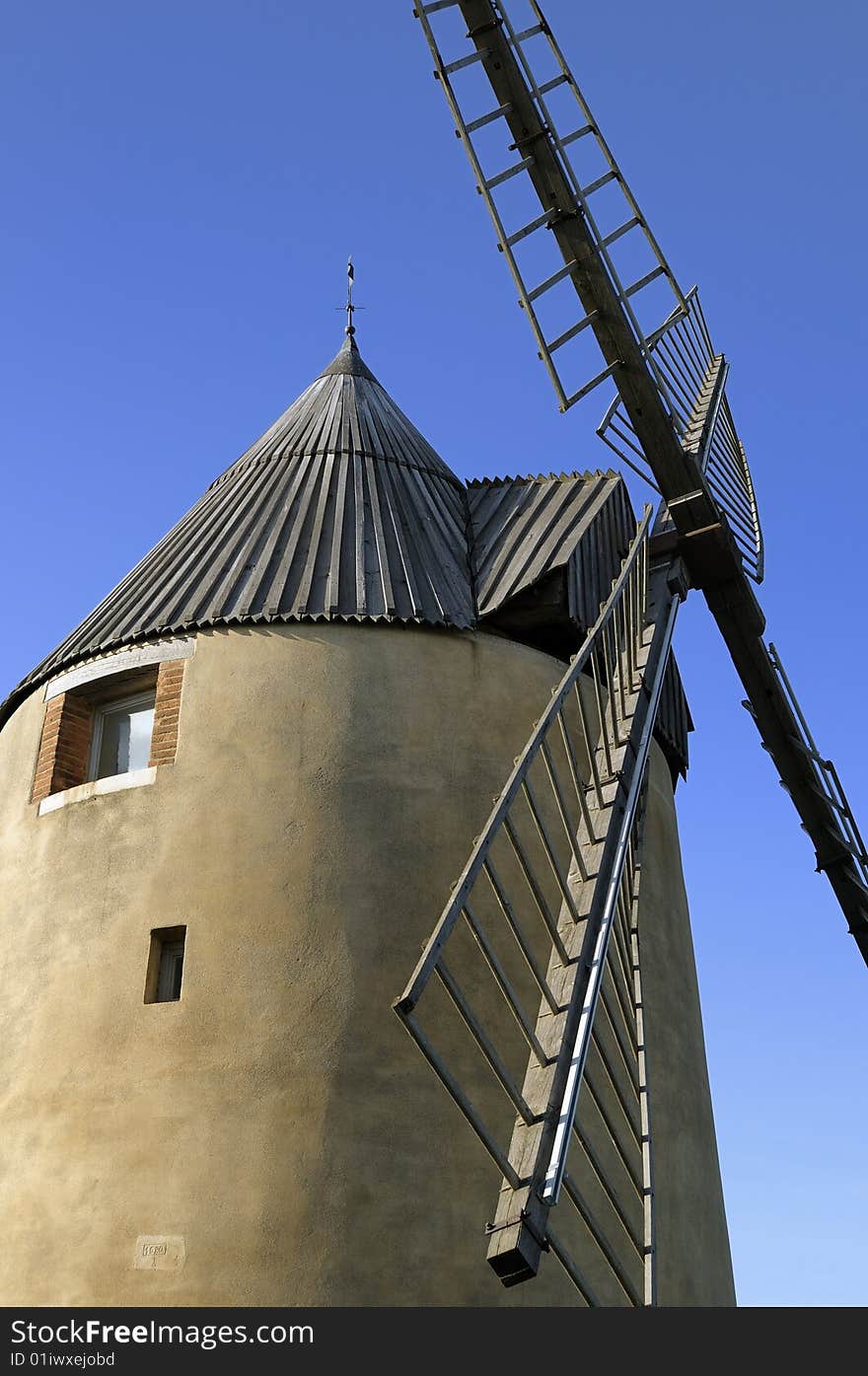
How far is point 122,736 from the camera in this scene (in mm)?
8930

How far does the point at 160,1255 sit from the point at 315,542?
400 centimetres

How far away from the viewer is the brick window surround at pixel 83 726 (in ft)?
28.1

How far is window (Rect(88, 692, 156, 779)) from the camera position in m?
8.75

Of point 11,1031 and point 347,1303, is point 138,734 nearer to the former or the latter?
point 11,1031

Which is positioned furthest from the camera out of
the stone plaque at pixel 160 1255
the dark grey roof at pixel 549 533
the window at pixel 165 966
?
the dark grey roof at pixel 549 533

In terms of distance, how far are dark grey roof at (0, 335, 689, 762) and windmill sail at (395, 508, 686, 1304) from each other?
49cm

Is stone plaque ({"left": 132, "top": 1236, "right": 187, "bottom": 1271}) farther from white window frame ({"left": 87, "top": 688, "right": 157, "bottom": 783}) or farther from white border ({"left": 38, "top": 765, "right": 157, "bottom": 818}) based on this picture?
A: white window frame ({"left": 87, "top": 688, "right": 157, "bottom": 783})

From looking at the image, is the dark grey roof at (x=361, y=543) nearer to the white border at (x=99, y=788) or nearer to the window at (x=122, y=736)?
the window at (x=122, y=736)

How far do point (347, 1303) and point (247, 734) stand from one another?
2861 mm

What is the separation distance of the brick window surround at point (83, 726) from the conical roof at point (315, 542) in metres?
0.23

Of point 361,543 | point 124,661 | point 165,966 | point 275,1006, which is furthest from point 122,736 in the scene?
point 275,1006

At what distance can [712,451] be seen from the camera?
10750 millimetres

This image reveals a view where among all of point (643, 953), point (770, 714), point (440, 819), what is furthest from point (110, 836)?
point (770, 714)

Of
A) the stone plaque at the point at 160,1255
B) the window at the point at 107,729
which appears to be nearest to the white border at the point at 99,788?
the window at the point at 107,729
